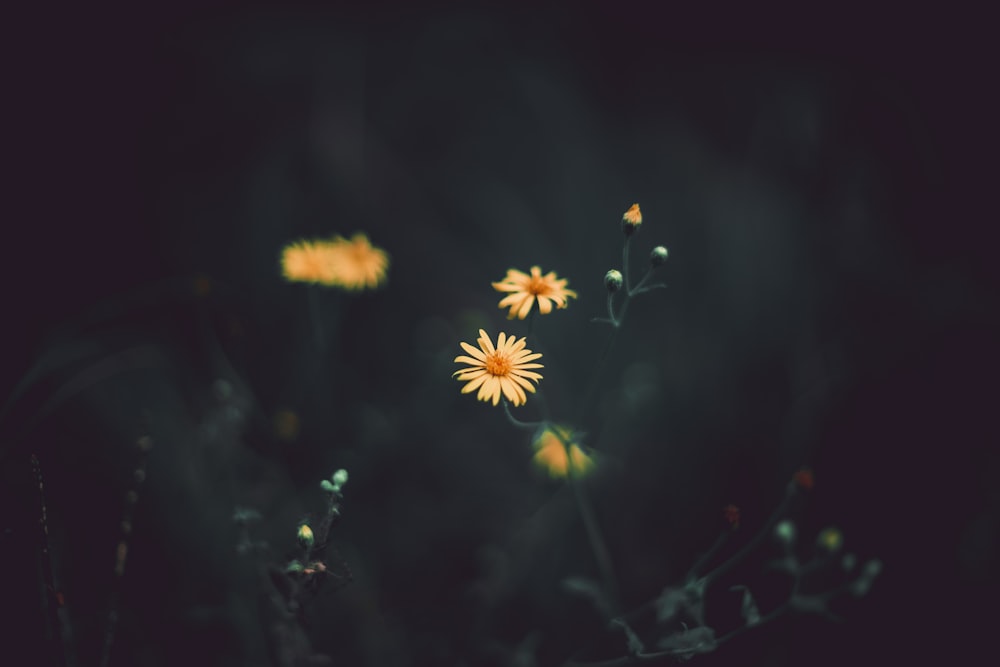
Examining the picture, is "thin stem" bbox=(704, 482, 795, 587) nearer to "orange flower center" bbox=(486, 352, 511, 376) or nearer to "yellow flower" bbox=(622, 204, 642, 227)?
"orange flower center" bbox=(486, 352, 511, 376)

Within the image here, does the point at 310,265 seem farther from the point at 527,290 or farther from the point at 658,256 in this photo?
the point at 658,256

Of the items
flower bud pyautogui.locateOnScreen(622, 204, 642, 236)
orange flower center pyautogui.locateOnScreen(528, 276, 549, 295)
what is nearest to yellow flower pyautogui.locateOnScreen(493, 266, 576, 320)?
orange flower center pyautogui.locateOnScreen(528, 276, 549, 295)

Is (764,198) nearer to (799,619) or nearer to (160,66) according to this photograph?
(799,619)

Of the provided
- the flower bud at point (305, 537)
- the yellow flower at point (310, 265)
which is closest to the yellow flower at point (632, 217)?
the flower bud at point (305, 537)

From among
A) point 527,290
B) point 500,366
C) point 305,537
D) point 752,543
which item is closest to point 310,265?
point 527,290

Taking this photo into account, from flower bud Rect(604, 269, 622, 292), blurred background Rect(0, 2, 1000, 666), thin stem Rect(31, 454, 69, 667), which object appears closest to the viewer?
thin stem Rect(31, 454, 69, 667)

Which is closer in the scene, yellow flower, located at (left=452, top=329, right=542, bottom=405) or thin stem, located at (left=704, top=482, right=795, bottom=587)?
yellow flower, located at (left=452, top=329, right=542, bottom=405)

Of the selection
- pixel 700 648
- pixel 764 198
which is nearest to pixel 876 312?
pixel 764 198
